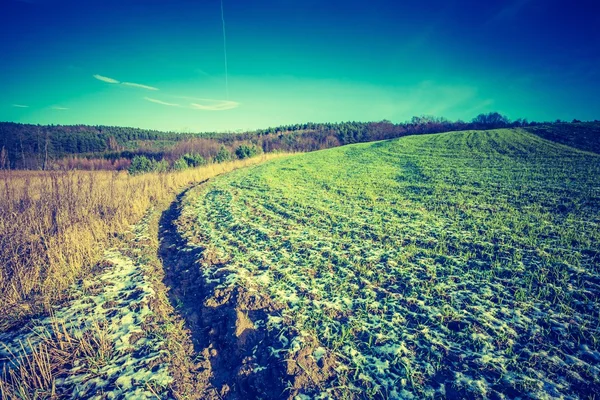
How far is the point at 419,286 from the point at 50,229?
9.78 meters

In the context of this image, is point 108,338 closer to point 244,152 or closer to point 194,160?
point 194,160

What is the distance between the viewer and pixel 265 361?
12.4 ft

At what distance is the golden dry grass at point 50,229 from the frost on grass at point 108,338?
1.66 feet

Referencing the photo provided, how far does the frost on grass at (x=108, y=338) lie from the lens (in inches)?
135

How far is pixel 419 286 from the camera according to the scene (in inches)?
205

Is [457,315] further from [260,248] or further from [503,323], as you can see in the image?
[260,248]

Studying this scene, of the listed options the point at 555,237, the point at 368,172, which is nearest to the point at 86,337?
the point at 555,237

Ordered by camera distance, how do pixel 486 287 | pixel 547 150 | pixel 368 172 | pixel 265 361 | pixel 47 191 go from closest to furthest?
pixel 265 361
pixel 486 287
pixel 47 191
pixel 368 172
pixel 547 150

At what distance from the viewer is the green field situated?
134 inches

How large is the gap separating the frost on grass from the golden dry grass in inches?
20.0

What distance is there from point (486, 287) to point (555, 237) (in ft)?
12.7

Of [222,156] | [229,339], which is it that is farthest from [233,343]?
[222,156]

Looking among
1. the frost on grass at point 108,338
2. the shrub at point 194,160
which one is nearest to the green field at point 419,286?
the frost on grass at point 108,338

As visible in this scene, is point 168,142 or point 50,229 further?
point 168,142
